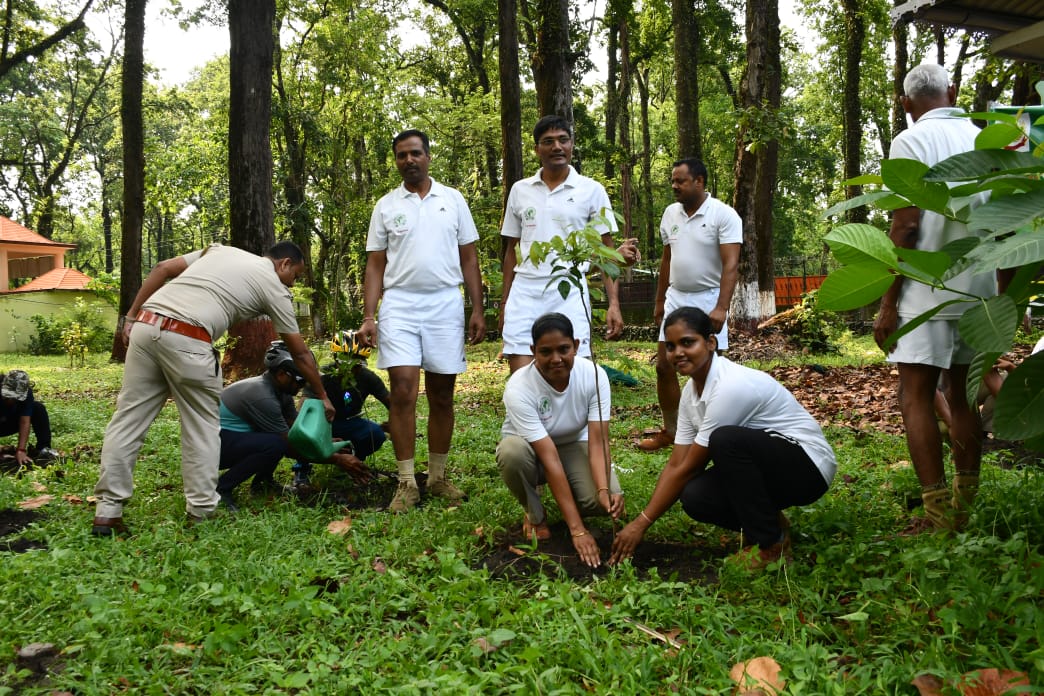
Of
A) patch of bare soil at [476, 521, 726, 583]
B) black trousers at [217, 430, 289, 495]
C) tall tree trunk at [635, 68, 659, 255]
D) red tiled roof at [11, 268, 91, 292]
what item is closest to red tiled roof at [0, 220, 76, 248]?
red tiled roof at [11, 268, 91, 292]

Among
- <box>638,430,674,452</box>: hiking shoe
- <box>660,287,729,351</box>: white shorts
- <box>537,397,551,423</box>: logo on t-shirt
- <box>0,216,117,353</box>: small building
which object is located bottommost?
<box>638,430,674,452</box>: hiking shoe

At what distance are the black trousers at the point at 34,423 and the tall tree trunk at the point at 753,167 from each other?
29.2 feet

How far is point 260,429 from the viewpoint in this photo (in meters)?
4.80

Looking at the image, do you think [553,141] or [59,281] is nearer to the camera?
[553,141]

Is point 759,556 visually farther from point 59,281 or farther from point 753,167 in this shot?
point 59,281

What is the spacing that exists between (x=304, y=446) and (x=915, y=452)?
3197 millimetres

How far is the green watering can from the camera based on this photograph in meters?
4.49

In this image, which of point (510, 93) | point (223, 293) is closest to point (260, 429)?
point (223, 293)

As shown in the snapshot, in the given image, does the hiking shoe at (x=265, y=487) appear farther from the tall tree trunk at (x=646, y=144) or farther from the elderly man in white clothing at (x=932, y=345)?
the tall tree trunk at (x=646, y=144)

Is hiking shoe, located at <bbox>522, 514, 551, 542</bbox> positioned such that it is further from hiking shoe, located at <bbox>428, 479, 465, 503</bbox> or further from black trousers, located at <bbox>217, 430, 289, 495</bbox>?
black trousers, located at <bbox>217, 430, 289, 495</bbox>

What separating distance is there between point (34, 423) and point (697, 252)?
16.8 ft

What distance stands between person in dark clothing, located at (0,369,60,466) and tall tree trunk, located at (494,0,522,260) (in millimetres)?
6114

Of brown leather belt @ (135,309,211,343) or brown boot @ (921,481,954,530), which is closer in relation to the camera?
brown boot @ (921,481,954,530)

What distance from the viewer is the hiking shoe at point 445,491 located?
4.58m
